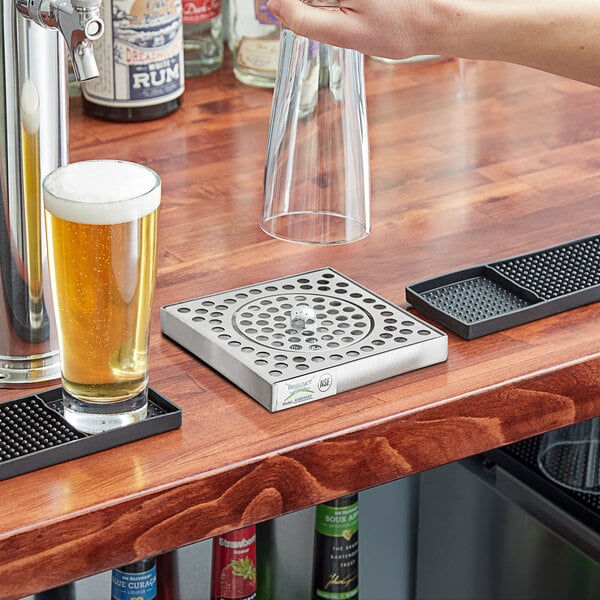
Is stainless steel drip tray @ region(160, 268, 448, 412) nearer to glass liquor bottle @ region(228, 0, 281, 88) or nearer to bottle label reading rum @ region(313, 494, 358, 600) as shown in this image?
bottle label reading rum @ region(313, 494, 358, 600)

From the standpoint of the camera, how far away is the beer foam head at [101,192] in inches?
29.7

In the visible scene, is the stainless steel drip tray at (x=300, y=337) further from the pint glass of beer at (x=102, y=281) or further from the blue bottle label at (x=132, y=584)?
the blue bottle label at (x=132, y=584)

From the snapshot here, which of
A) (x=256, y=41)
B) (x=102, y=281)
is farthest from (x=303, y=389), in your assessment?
(x=256, y=41)

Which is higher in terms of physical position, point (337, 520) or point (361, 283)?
point (361, 283)

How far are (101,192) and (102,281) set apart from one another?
0.19 feet

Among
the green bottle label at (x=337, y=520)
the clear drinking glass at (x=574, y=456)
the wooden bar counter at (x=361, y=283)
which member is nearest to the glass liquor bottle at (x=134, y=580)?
the green bottle label at (x=337, y=520)

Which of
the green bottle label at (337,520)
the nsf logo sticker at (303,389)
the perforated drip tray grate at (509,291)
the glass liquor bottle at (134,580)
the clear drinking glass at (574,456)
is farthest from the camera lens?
the clear drinking glass at (574,456)

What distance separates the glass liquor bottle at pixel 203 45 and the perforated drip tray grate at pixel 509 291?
0.68 m

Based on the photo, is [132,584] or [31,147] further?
[132,584]

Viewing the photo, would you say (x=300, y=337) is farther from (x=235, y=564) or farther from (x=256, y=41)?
(x=256, y=41)

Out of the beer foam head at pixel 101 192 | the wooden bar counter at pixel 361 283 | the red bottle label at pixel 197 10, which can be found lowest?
the wooden bar counter at pixel 361 283

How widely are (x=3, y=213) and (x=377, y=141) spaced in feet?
2.02

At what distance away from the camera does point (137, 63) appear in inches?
54.1

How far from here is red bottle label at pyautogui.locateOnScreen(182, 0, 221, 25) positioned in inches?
61.0
